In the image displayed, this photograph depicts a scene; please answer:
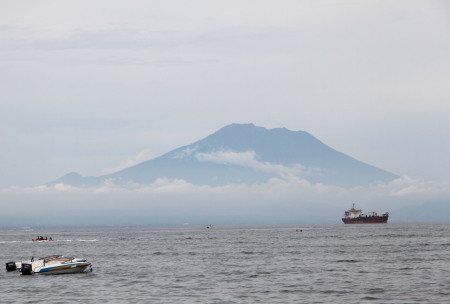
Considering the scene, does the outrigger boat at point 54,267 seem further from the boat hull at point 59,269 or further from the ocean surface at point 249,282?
the ocean surface at point 249,282

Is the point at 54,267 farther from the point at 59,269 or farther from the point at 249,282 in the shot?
the point at 249,282

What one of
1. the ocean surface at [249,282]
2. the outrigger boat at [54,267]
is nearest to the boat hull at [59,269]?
the outrigger boat at [54,267]

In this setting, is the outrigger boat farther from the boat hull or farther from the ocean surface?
the ocean surface

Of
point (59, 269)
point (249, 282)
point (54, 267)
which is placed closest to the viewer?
point (249, 282)

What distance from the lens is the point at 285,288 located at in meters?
57.7

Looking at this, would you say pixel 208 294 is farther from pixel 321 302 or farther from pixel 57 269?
pixel 57 269

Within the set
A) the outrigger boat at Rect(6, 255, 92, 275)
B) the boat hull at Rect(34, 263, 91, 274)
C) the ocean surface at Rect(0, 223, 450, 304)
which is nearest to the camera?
the ocean surface at Rect(0, 223, 450, 304)

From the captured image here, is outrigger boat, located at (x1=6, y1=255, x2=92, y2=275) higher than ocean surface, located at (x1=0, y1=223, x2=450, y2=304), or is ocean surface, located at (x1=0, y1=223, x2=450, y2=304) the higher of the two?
outrigger boat, located at (x1=6, y1=255, x2=92, y2=275)

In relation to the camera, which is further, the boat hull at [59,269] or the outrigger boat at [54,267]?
the boat hull at [59,269]

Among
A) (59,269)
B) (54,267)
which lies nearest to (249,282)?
(59,269)

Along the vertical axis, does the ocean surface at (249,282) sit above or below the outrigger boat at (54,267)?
below

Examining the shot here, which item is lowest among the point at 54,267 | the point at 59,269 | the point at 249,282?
the point at 249,282

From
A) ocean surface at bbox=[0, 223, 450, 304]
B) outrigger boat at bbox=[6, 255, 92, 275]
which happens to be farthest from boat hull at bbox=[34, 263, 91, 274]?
ocean surface at bbox=[0, 223, 450, 304]

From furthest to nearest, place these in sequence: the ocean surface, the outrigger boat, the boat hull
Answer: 1. the boat hull
2. the outrigger boat
3. the ocean surface
